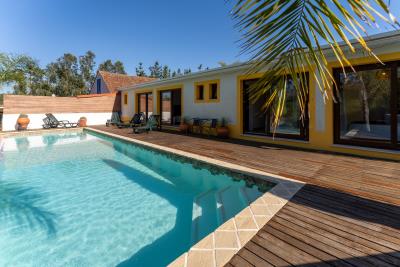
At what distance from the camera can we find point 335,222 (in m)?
2.56

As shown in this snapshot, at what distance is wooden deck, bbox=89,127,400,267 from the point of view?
200 cm

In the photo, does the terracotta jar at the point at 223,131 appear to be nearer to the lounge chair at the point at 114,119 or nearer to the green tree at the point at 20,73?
the lounge chair at the point at 114,119

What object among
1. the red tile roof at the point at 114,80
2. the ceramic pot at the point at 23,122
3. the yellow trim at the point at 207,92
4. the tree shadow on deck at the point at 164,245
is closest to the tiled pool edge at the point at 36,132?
the ceramic pot at the point at 23,122

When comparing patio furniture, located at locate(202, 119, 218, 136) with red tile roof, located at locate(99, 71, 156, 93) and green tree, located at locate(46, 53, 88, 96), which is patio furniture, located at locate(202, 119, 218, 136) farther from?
green tree, located at locate(46, 53, 88, 96)

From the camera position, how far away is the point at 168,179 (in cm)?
562

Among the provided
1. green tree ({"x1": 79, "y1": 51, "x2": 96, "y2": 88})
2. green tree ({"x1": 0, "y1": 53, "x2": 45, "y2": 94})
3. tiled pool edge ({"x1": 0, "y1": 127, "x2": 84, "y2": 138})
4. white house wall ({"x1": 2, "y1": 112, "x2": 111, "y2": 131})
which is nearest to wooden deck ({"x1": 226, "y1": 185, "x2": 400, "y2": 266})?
tiled pool edge ({"x1": 0, "y1": 127, "x2": 84, "y2": 138})

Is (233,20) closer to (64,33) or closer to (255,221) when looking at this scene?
(255,221)

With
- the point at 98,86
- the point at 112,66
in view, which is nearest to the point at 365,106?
the point at 98,86

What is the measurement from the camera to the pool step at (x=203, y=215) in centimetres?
336

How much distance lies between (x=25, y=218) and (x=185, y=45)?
20.9 m

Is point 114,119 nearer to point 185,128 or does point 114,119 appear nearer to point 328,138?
point 185,128

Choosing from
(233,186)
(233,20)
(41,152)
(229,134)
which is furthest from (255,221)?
(41,152)

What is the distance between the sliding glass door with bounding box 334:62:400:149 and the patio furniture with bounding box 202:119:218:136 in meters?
4.46

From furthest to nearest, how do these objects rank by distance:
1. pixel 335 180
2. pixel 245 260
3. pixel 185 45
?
pixel 185 45 < pixel 335 180 < pixel 245 260
